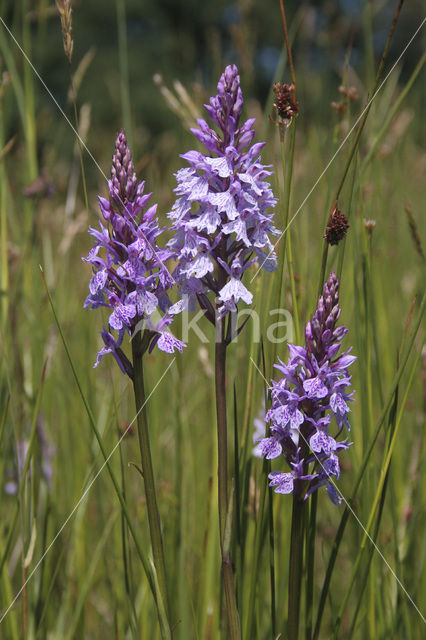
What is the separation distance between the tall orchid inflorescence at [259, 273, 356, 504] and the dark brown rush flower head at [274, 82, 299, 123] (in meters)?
0.45

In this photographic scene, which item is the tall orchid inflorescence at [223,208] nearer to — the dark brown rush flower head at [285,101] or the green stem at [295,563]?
the dark brown rush flower head at [285,101]

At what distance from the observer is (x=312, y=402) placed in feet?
4.16

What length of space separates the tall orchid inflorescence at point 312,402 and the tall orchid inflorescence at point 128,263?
0.27 m

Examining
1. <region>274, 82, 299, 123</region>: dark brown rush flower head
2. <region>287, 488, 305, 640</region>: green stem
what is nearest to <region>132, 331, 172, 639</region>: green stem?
<region>287, 488, 305, 640</region>: green stem

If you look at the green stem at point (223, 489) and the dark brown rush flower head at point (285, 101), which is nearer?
the green stem at point (223, 489)

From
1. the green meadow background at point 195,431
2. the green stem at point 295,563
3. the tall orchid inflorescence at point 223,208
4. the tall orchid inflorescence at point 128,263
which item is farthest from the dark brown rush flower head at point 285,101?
the green stem at point 295,563

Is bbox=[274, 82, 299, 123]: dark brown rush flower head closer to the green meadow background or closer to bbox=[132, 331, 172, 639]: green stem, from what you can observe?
the green meadow background

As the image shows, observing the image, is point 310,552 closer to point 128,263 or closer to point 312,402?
point 312,402

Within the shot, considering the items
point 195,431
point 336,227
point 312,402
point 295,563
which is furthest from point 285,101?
point 195,431

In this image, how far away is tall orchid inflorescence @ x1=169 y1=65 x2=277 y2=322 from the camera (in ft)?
4.21

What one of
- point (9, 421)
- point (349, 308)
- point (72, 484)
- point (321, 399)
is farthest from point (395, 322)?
point (321, 399)

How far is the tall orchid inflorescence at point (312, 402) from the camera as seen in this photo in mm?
1229

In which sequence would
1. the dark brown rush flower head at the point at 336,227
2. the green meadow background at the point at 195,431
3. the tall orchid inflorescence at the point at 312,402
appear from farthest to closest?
the green meadow background at the point at 195,431, the dark brown rush flower head at the point at 336,227, the tall orchid inflorescence at the point at 312,402

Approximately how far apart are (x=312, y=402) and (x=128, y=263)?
477mm
